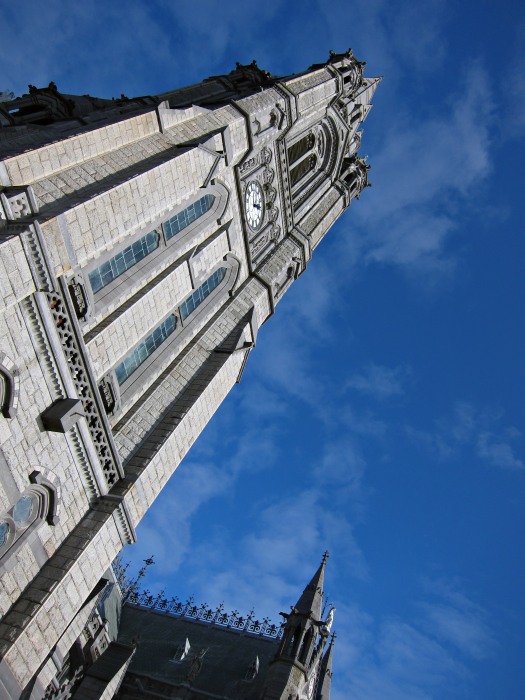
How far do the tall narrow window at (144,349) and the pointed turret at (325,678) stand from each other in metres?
19.0

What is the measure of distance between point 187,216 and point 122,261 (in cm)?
461

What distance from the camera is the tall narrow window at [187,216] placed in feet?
70.1

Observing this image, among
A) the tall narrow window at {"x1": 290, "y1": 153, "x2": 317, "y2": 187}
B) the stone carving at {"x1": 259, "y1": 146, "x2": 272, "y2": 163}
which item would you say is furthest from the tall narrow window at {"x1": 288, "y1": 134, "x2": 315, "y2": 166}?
the stone carving at {"x1": 259, "y1": 146, "x2": 272, "y2": 163}

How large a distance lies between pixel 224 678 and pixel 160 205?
2127 centimetres

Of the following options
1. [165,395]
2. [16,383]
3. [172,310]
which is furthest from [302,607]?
[16,383]

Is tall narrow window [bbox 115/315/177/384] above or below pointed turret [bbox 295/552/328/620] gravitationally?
below

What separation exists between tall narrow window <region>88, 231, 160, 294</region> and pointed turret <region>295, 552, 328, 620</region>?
53.4 feet

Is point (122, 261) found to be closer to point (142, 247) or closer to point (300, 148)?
point (142, 247)

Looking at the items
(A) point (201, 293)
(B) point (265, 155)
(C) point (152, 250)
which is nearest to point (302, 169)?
(B) point (265, 155)

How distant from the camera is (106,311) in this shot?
712 inches

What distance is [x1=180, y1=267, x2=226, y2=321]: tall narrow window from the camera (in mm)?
23484

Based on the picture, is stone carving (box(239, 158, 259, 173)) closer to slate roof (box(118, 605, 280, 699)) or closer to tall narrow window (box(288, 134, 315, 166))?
tall narrow window (box(288, 134, 315, 166))

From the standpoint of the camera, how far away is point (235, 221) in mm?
26953

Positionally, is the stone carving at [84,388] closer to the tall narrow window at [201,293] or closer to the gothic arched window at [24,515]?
the gothic arched window at [24,515]
